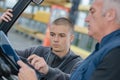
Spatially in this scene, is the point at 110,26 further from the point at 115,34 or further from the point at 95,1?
the point at 95,1

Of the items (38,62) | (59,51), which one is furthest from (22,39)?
(38,62)

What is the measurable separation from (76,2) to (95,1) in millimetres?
8721

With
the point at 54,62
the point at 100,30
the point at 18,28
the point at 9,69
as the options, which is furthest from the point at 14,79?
the point at 18,28

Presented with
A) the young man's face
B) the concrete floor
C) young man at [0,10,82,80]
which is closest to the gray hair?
young man at [0,10,82,80]

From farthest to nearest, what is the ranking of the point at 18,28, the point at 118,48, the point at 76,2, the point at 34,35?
the point at 18,28
the point at 34,35
the point at 76,2
the point at 118,48

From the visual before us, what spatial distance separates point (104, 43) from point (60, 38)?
1.47m

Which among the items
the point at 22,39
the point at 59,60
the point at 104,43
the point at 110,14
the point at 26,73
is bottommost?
the point at 22,39

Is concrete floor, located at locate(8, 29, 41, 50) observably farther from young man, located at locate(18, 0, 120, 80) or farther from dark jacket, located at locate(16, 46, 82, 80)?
young man, located at locate(18, 0, 120, 80)

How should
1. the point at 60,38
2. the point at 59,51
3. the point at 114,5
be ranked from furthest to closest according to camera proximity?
1. the point at 60,38
2. the point at 59,51
3. the point at 114,5

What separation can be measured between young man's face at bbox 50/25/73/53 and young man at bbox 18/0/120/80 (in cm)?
123

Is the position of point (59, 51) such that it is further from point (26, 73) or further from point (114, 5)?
point (114, 5)

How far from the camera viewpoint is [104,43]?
6.91ft

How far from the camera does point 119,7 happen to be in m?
2.08

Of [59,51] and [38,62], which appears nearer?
[38,62]
